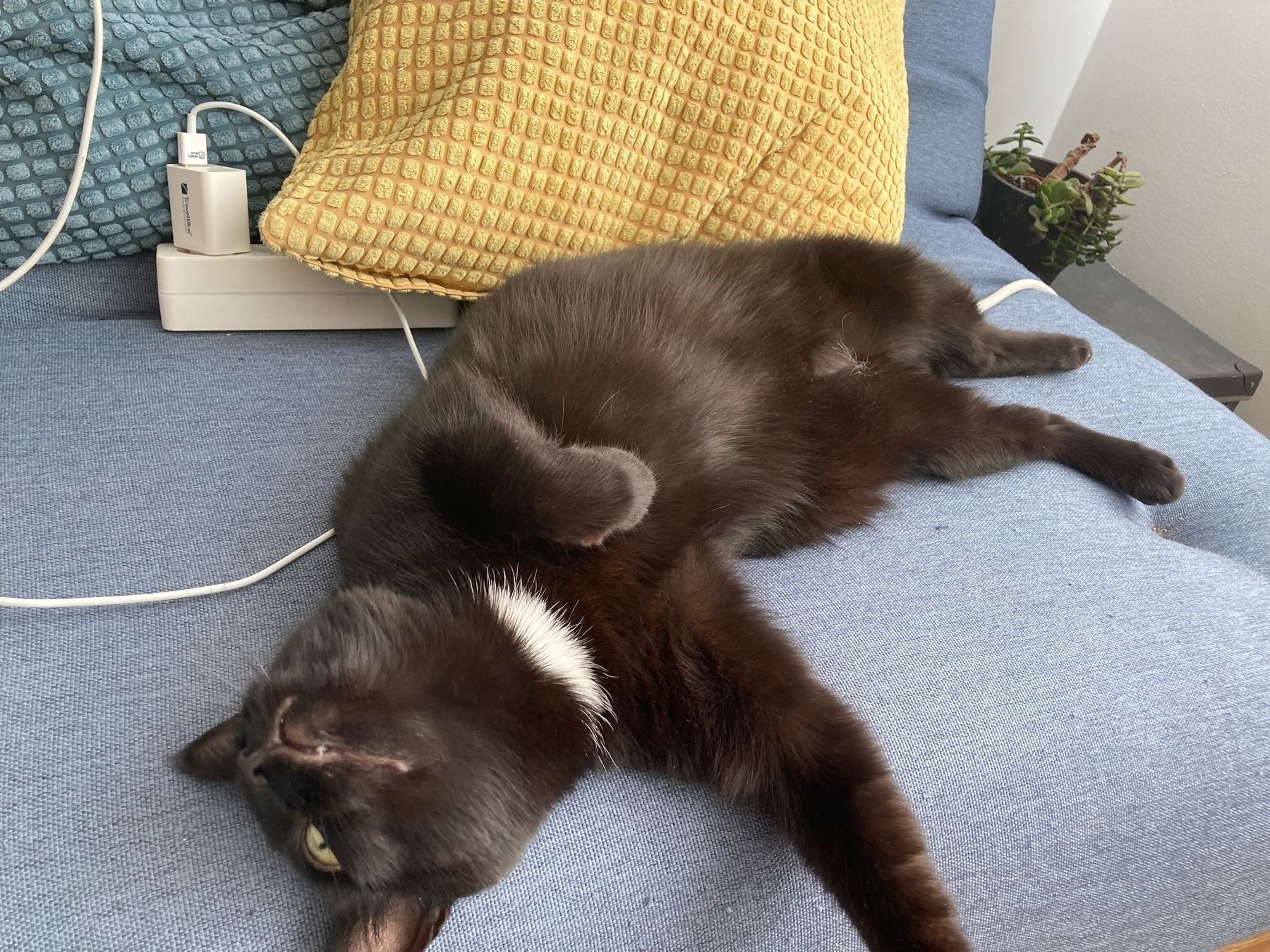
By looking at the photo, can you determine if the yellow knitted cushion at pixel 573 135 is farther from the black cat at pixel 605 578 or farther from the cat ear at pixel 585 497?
the cat ear at pixel 585 497

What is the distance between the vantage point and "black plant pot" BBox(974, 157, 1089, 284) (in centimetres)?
169

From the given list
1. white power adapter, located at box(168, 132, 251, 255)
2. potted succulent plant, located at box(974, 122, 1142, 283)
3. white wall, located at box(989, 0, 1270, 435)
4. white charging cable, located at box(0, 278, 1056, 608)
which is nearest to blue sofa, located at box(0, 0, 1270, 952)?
white charging cable, located at box(0, 278, 1056, 608)

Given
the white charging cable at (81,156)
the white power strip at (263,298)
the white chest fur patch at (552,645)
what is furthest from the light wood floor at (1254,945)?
the white charging cable at (81,156)

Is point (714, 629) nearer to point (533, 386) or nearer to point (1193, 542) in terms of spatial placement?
point (533, 386)

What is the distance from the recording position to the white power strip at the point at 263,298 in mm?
998

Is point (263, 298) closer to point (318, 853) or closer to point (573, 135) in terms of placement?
point (573, 135)

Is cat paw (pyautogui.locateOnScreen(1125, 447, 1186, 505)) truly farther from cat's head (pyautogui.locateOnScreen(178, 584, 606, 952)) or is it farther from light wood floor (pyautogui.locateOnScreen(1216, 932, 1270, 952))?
cat's head (pyautogui.locateOnScreen(178, 584, 606, 952))

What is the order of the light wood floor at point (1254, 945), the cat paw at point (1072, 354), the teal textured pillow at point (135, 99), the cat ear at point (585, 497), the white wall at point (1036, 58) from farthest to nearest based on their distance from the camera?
the white wall at point (1036, 58) → the cat paw at point (1072, 354) → the teal textured pillow at point (135, 99) → the light wood floor at point (1254, 945) → the cat ear at point (585, 497)

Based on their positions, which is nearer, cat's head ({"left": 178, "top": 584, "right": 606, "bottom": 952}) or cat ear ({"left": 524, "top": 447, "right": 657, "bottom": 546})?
cat's head ({"left": 178, "top": 584, "right": 606, "bottom": 952})

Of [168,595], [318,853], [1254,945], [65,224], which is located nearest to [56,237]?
[65,224]

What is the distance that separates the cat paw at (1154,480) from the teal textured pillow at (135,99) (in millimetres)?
1214

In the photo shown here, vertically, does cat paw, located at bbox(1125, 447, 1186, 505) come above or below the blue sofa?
above

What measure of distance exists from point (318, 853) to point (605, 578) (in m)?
0.33

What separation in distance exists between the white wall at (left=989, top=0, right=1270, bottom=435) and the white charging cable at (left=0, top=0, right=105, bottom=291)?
193 cm
